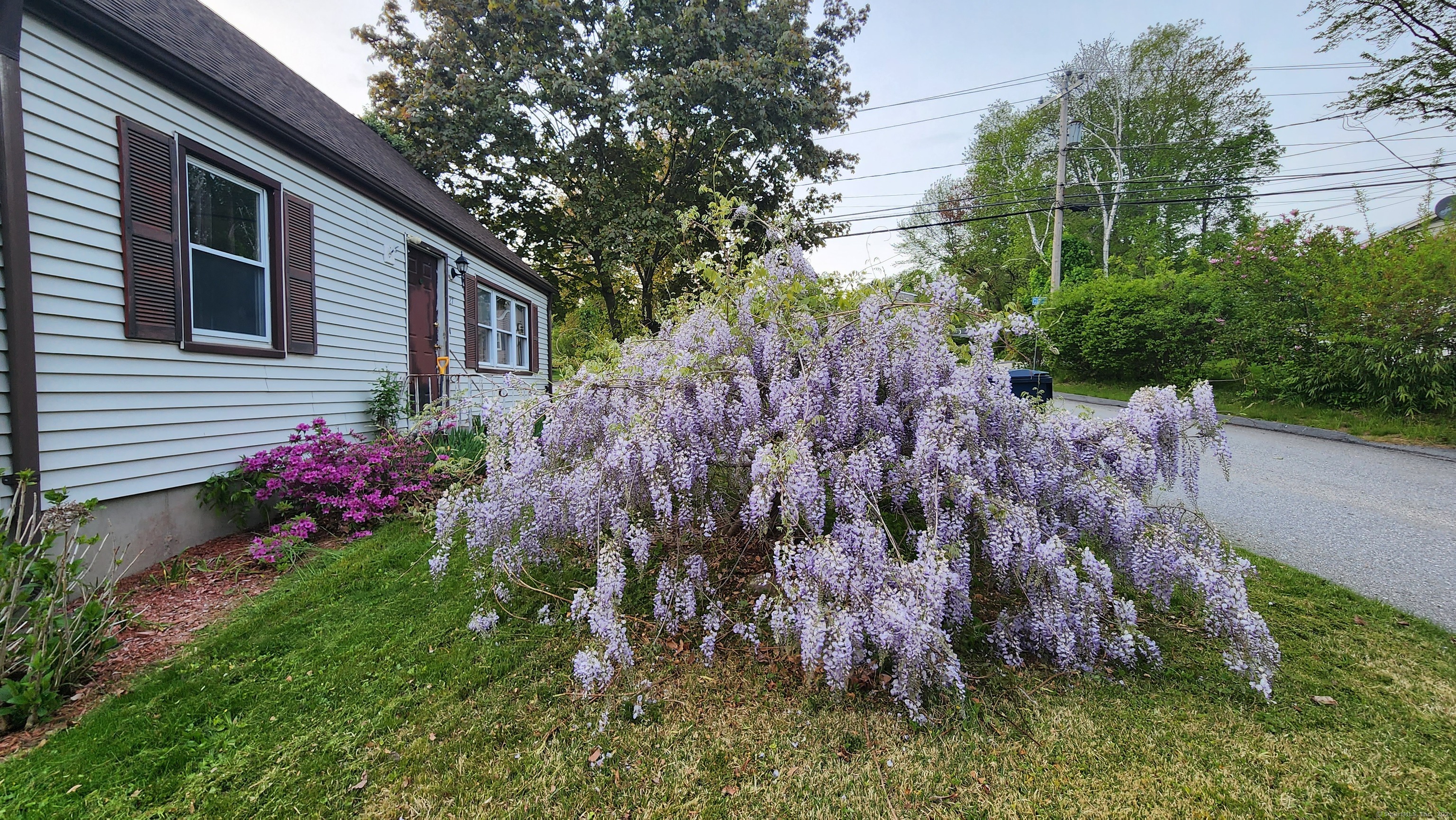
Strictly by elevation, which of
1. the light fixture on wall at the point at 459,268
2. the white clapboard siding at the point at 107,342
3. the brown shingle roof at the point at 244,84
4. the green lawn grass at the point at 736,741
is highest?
the brown shingle roof at the point at 244,84

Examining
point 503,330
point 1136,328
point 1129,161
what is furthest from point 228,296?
point 1129,161

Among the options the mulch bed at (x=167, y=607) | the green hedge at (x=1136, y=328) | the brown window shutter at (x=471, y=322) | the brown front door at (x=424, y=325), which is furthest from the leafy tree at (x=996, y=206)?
the mulch bed at (x=167, y=607)

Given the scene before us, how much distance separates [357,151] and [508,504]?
6.48 m

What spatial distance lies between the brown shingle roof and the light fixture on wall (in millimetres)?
320

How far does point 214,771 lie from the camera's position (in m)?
1.81

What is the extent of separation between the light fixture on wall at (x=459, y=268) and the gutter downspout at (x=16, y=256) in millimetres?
4927

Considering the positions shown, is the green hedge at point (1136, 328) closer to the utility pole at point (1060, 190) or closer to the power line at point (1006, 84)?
the utility pole at point (1060, 190)

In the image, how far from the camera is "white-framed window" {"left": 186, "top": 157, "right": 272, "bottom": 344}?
3.97 meters

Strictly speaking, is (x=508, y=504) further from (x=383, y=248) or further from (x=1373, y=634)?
(x=383, y=248)

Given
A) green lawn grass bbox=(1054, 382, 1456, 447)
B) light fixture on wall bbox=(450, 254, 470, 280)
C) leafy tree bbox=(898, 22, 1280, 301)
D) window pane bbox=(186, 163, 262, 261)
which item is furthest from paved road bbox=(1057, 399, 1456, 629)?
leafy tree bbox=(898, 22, 1280, 301)

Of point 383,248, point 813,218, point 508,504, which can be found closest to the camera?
point 508,504

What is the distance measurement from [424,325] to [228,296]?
3.13 metres

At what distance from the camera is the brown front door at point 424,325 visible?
702cm

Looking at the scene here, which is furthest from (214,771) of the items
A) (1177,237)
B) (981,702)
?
(1177,237)
